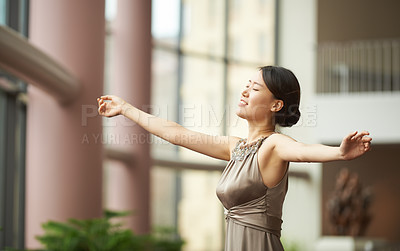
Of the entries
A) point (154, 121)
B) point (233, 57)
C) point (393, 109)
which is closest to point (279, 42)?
point (233, 57)

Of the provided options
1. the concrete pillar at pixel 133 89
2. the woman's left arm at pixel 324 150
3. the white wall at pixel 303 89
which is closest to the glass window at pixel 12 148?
the concrete pillar at pixel 133 89

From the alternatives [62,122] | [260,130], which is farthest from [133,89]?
[260,130]

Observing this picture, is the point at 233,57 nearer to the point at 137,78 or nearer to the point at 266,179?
the point at 137,78

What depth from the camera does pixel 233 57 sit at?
15812 millimetres

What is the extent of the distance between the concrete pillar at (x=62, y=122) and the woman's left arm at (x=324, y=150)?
4.55m

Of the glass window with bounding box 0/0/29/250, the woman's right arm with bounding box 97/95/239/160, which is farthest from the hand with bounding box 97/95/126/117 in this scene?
the glass window with bounding box 0/0/29/250

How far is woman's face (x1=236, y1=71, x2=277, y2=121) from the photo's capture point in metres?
2.33

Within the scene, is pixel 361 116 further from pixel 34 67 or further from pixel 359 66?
pixel 34 67

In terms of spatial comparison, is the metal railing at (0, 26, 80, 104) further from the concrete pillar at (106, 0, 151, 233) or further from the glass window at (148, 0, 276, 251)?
the glass window at (148, 0, 276, 251)

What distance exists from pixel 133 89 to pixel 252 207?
7239 millimetres

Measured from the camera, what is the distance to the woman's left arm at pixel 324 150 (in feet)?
6.53

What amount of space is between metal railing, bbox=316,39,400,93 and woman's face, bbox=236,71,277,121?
13.2 meters

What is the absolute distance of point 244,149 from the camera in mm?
2369

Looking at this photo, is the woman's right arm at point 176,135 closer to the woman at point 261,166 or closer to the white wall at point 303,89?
the woman at point 261,166
